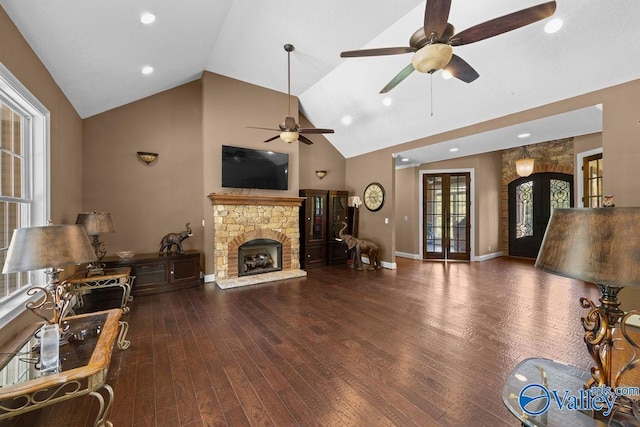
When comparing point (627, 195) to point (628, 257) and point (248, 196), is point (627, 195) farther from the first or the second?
point (248, 196)

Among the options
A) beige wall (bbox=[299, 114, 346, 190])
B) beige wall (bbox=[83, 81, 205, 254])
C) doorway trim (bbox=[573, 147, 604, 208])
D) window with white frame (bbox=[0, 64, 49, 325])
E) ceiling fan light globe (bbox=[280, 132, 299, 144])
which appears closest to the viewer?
window with white frame (bbox=[0, 64, 49, 325])

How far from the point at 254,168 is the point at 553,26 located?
16.1ft

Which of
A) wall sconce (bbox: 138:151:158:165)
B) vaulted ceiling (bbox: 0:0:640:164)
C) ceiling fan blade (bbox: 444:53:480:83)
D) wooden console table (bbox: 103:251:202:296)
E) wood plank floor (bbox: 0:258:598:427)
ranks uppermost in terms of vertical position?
vaulted ceiling (bbox: 0:0:640:164)

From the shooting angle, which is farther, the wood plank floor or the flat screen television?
the flat screen television

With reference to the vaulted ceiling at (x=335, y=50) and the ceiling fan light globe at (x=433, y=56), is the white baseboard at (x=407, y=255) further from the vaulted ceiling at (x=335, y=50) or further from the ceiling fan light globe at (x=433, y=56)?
the ceiling fan light globe at (x=433, y=56)

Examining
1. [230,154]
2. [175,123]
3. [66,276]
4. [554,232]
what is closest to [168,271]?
[66,276]

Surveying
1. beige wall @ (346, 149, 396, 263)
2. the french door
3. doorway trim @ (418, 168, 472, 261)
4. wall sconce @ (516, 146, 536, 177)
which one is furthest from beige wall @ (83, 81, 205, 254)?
wall sconce @ (516, 146, 536, 177)

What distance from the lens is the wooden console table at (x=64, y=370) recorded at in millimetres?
1305

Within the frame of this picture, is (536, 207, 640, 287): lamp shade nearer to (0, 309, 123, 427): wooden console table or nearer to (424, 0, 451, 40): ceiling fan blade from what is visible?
(424, 0, 451, 40): ceiling fan blade

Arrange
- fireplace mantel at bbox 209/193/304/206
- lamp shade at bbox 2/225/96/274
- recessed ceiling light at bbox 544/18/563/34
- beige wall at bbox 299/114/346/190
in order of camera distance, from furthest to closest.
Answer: beige wall at bbox 299/114/346/190 → fireplace mantel at bbox 209/193/304/206 → recessed ceiling light at bbox 544/18/563/34 → lamp shade at bbox 2/225/96/274

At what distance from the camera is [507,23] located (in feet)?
7.02

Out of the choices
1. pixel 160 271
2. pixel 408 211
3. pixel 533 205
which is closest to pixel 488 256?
pixel 533 205

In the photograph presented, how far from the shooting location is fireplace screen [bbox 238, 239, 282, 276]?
550cm

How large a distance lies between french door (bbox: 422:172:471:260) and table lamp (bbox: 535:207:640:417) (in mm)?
7028
